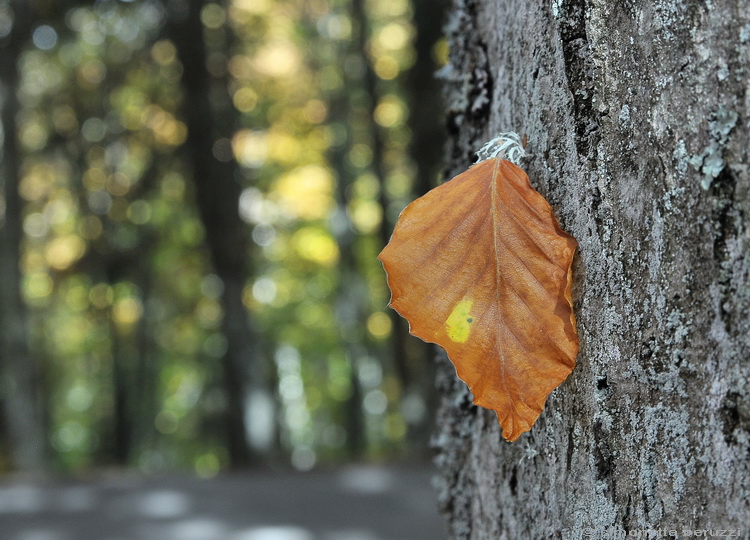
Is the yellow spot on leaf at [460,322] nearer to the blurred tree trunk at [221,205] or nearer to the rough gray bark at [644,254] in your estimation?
the rough gray bark at [644,254]

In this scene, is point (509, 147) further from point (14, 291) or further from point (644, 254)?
point (14, 291)

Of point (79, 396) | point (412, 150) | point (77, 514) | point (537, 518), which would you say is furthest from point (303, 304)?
point (537, 518)

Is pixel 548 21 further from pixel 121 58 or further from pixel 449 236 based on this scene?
pixel 121 58

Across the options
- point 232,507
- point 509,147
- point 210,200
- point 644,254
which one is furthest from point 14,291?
point 644,254

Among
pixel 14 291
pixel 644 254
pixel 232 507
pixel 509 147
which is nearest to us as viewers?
pixel 644 254

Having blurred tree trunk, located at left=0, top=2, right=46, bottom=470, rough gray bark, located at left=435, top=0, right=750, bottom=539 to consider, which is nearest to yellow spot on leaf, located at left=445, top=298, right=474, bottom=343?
rough gray bark, located at left=435, top=0, right=750, bottom=539
